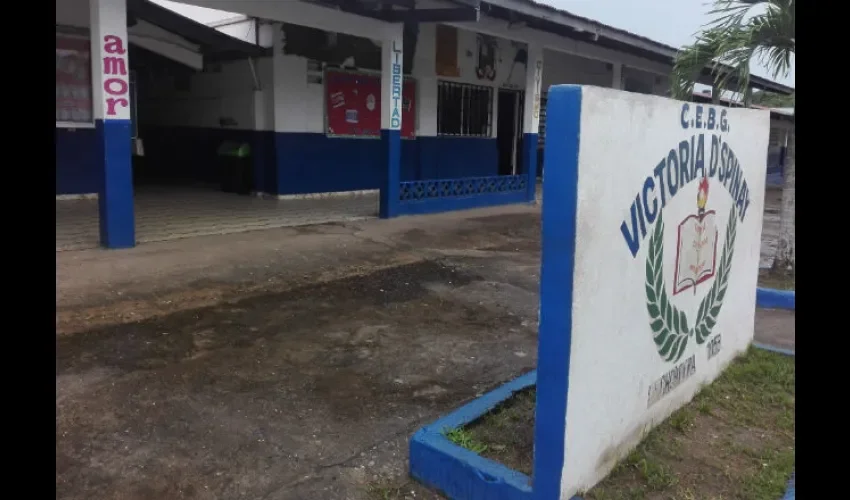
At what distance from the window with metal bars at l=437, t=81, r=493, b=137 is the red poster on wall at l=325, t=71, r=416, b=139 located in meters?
0.90

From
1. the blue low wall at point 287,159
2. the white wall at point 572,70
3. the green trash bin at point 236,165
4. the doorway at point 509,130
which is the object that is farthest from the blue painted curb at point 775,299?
the white wall at point 572,70

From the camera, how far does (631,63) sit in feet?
49.0

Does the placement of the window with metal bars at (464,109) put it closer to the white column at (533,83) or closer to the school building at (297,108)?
the school building at (297,108)

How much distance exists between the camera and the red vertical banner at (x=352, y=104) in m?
11.7

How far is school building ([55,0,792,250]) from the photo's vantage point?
8.21 m

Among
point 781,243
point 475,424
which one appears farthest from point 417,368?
point 781,243

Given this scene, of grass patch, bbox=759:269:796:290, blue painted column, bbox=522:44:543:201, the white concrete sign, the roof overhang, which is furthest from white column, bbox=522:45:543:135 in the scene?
the white concrete sign

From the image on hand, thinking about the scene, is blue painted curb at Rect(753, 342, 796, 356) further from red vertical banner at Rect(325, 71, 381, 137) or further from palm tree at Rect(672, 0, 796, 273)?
red vertical banner at Rect(325, 71, 381, 137)

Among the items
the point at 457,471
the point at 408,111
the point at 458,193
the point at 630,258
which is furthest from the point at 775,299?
the point at 408,111

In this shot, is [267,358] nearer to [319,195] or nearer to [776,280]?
[776,280]

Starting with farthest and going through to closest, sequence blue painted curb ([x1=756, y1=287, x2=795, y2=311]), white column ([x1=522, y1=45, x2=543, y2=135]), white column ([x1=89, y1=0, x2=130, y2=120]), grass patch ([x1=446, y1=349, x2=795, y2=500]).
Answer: white column ([x1=522, y1=45, x2=543, y2=135]) < white column ([x1=89, y1=0, x2=130, y2=120]) < blue painted curb ([x1=756, y1=287, x2=795, y2=311]) < grass patch ([x1=446, y1=349, x2=795, y2=500])

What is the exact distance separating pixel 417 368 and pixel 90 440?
Answer: 1.88 meters
